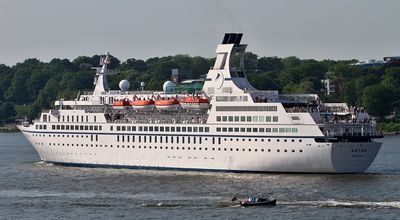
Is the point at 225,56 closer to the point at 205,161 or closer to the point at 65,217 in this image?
the point at 205,161

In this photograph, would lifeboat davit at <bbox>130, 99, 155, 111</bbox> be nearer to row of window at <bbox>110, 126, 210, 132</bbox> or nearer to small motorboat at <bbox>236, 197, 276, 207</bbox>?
Result: row of window at <bbox>110, 126, 210, 132</bbox>

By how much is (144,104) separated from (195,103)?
5.42 m

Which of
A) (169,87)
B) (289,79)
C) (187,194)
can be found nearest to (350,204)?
(187,194)

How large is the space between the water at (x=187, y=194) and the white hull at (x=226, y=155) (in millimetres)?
738

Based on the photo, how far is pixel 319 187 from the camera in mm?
77562

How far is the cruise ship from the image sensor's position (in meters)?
83.2

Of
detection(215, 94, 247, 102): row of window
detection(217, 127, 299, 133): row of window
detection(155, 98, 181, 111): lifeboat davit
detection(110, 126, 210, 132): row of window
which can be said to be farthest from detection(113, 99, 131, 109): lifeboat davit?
detection(217, 127, 299, 133): row of window

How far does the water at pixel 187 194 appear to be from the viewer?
6812 cm

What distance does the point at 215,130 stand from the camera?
8731 centimetres

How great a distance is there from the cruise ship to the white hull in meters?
0.07

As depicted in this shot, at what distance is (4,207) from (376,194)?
74.4ft

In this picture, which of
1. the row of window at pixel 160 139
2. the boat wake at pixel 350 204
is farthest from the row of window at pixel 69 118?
the boat wake at pixel 350 204

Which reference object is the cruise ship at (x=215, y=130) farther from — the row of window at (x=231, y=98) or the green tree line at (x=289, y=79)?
the green tree line at (x=289, y=79)

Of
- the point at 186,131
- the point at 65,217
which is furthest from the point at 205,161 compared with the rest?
the point at 65,217
